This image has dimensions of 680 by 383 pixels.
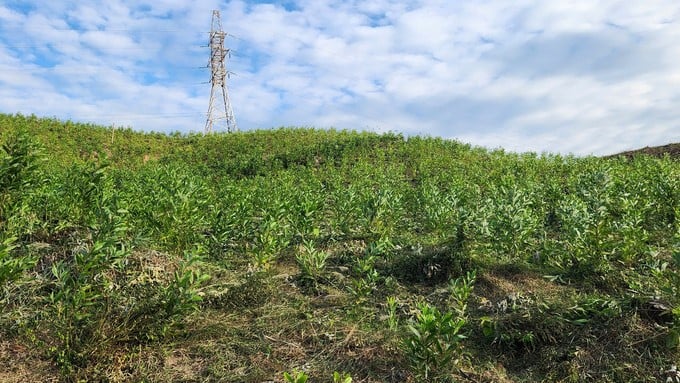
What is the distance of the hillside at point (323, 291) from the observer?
10.3 ft

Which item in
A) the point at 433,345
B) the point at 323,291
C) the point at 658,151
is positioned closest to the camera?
the point at 433,345

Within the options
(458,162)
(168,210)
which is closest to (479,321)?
(168,210)

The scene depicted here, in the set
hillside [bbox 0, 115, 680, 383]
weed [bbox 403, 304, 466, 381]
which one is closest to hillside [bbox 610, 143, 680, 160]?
hillside [bbox 0, 115, 680, 383]

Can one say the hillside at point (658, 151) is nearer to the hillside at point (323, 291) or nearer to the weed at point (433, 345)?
the hillside at point (323, 291)

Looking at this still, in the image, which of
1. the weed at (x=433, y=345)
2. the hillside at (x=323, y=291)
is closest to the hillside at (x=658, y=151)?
the hillside at (x=323, y=291)

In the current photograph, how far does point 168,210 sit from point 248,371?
2.41m

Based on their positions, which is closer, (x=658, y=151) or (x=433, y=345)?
(x=433, y=345)

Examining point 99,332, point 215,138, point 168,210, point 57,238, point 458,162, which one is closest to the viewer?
point 99,332

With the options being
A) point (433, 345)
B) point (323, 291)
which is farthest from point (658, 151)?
point (433, 345)

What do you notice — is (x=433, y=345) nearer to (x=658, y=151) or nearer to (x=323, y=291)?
(x=323, y=291)

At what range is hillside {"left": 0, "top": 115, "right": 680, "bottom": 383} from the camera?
3.15 meters

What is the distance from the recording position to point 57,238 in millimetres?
4531

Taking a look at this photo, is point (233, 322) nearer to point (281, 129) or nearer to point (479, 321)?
point (479, 321)

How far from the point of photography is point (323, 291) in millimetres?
4426
